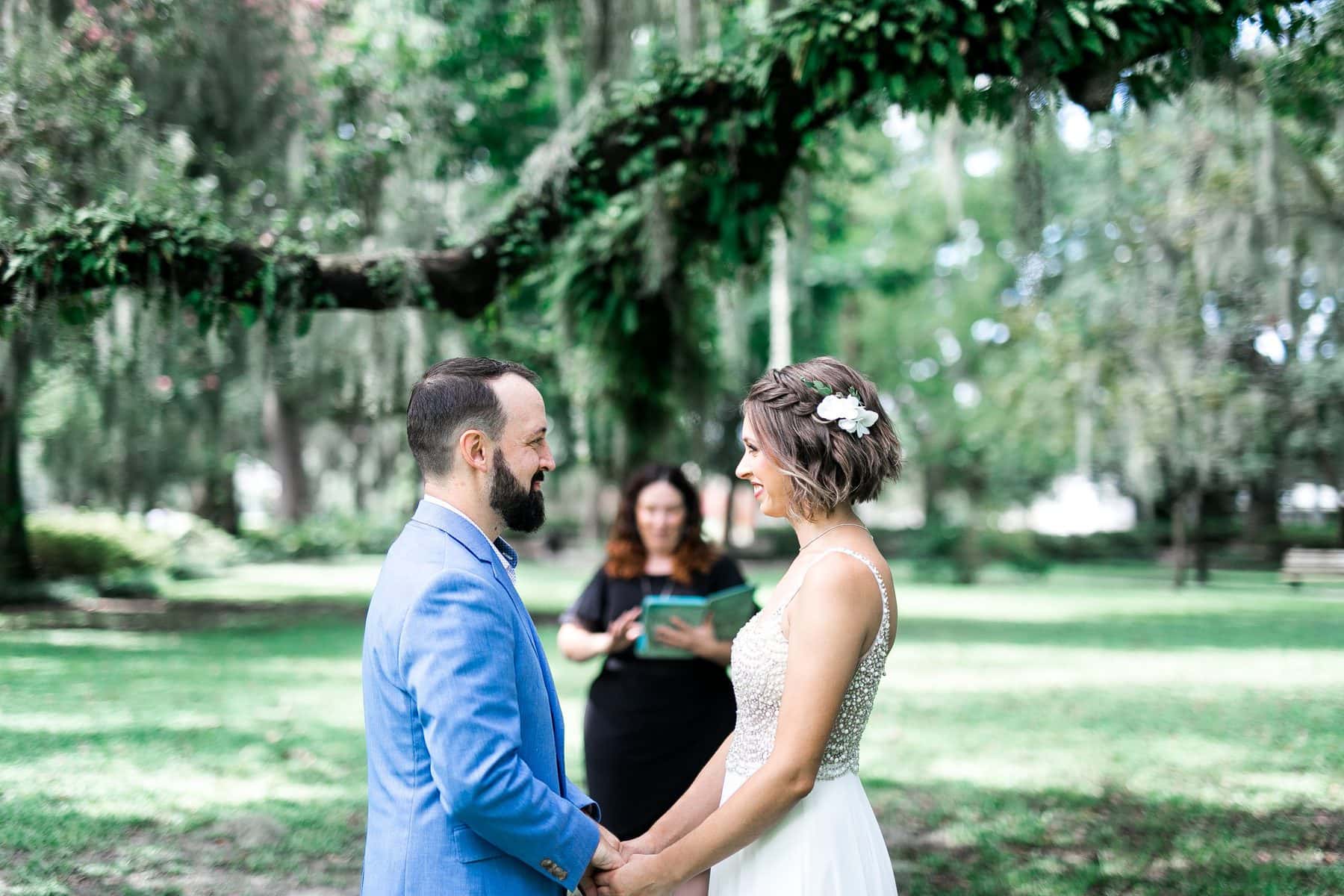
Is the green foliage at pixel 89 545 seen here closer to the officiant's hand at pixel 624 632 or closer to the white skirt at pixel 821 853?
the officiant's hand at pixel 624 632

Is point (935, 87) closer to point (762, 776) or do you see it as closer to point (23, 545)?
point (762, 776)

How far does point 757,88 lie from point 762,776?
3628 millimetres

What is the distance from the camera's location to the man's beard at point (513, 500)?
222 centimetres

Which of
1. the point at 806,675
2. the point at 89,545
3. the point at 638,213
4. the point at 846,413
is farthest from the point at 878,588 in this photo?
the point at 89,545

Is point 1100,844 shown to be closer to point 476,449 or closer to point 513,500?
point 513,500

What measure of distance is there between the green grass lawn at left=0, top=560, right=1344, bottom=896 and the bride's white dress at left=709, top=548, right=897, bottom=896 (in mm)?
2561

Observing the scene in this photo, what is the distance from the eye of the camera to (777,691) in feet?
7.64

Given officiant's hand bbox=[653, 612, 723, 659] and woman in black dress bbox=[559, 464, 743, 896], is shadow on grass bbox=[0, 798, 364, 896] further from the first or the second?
officiant's hand bbox=[653, 612, 723, 659]

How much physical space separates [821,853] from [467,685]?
0.88 metres

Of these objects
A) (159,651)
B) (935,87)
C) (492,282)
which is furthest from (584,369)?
(159,651)

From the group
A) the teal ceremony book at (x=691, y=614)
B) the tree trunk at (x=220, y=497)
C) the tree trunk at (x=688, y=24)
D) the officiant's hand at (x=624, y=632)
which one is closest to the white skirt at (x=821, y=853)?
the teal ceremony book at (x=691, y=614)

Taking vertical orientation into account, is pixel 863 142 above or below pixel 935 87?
above

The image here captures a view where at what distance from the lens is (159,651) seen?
1092 cm

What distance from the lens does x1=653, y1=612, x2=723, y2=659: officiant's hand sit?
3.81 m
